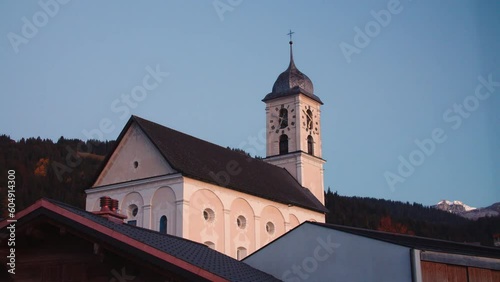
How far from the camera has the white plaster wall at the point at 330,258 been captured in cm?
1794

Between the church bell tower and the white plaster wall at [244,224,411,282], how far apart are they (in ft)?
106

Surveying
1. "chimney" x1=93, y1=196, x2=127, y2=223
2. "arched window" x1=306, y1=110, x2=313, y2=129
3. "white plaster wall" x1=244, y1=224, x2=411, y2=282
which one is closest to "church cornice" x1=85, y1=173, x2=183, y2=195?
"white plaster wall" x1=244, y1=224, x2=411, y2=282

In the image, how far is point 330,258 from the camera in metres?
19.1

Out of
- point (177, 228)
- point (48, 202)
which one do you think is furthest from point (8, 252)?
point (177, 228)

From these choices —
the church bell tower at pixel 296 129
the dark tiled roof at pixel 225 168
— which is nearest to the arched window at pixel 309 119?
the church bell tower at pixel 296 129

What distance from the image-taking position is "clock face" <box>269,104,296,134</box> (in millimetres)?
55156

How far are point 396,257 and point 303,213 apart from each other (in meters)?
29.6

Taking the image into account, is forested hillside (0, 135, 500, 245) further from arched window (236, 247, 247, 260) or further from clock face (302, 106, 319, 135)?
arched window (236, 247, 247, 260)

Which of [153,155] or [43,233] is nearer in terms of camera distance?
[43,233]

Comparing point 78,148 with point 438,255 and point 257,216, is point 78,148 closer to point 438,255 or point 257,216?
point 257,216

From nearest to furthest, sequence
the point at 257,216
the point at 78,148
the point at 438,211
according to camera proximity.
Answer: the point at 257,216, the point at 78,148, the point at 438,211

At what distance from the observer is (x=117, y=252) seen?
41.9ft

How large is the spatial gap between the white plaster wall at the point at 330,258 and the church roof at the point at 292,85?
35971 mm

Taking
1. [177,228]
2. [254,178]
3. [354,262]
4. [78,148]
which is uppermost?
[78,148]
